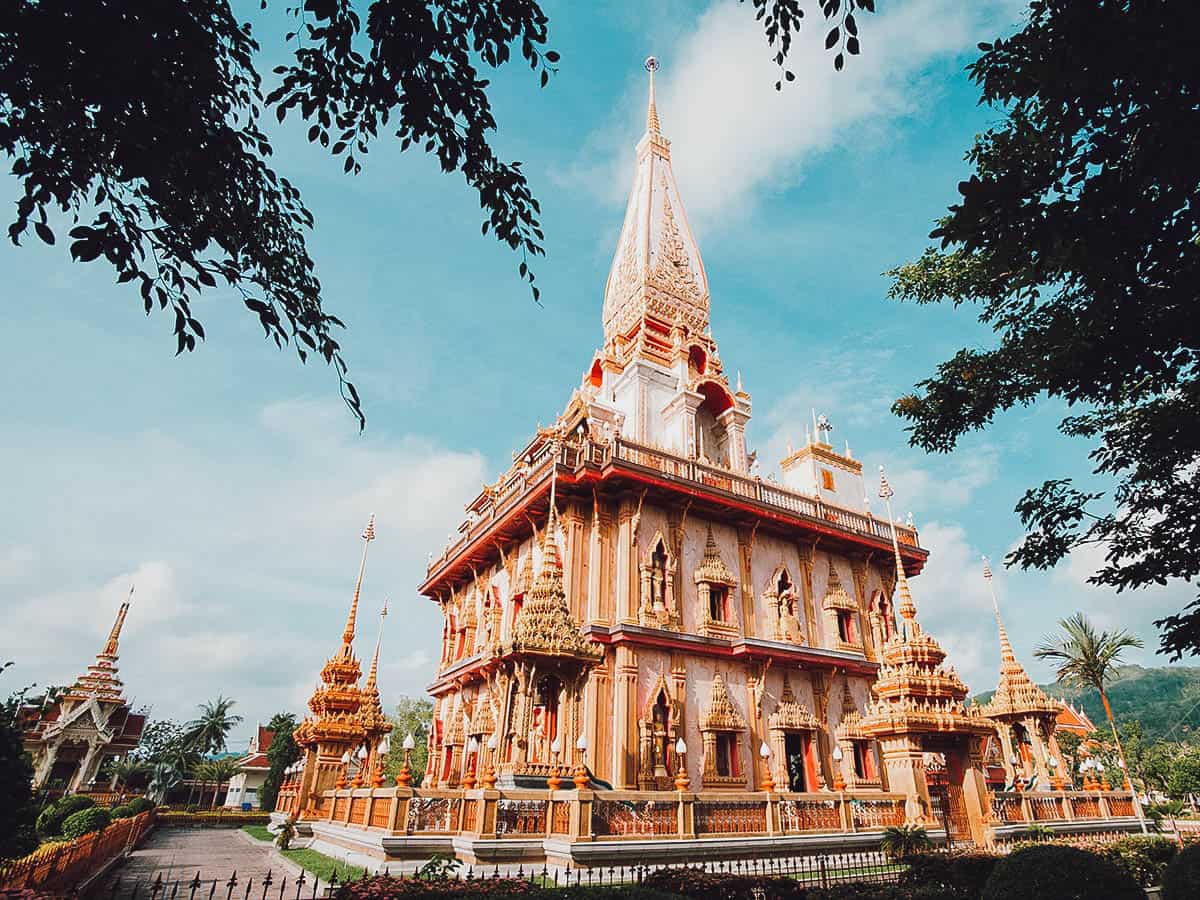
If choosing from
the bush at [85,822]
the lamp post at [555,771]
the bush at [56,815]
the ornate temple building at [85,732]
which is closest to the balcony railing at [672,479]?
the lamp post at [555,771]

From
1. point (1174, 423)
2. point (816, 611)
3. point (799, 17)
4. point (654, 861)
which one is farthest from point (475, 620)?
point (799, 17)

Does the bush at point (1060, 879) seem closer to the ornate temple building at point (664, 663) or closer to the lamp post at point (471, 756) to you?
the ornate temple building at point (664, 663)

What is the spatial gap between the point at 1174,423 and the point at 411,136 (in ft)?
29.0

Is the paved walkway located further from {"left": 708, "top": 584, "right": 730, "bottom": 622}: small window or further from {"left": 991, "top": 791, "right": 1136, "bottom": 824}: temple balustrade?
{"left": 991, "top": 791, "right": 1136, "bottom": 824}: temple balustrade

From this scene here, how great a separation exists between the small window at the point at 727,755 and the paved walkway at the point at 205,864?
1054cm

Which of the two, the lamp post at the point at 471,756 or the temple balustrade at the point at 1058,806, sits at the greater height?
the lamp post at the point at 471,756

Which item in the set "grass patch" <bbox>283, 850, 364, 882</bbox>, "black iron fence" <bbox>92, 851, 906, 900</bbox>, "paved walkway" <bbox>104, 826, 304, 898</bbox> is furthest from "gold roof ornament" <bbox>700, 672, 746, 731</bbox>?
"paved walkway" <bbox>104, 826, 304, 898</bbox>

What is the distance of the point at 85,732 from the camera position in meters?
42.3

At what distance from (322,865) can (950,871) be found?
36.1 ft

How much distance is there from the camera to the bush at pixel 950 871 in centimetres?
886

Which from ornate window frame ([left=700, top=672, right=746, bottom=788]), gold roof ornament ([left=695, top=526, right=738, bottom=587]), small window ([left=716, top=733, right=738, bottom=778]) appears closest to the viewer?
ornate window frame ([left=700, top=672, right=746, bottom=788])

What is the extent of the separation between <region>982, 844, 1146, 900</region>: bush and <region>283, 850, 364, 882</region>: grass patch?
28.7 ft

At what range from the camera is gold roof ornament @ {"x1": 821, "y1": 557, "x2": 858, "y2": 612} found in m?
22.0

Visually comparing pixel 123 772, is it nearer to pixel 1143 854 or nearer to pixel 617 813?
pixel 617 813
